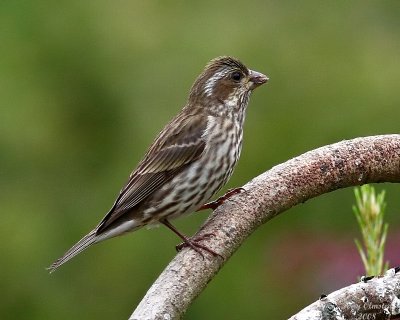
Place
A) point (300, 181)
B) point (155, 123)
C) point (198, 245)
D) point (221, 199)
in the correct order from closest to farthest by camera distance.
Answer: point (198, 245) → point (300, 181) → point (221, 199) → point (155, 123)

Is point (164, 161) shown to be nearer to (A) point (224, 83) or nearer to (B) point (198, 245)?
(A) point (224, 83)

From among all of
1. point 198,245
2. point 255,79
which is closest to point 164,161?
point 255,79

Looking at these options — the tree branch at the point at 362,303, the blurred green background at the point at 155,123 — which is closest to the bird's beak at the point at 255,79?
the blurred green background at the point at 155,123

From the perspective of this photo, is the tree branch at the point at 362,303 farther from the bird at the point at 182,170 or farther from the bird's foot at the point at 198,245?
the bird at the point at 182,170

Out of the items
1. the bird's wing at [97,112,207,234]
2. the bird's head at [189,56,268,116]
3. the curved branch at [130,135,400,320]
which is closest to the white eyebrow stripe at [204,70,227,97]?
the bird's head at [189,56,268,116]

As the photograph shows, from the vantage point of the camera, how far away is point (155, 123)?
8.33 metres

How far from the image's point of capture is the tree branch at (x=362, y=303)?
3750 millimetres

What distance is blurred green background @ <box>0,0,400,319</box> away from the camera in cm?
734

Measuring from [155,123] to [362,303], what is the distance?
15.2 ft

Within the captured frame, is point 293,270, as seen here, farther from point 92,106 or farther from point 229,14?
point 229,14

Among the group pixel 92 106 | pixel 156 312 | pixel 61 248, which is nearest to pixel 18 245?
pixel 61 248

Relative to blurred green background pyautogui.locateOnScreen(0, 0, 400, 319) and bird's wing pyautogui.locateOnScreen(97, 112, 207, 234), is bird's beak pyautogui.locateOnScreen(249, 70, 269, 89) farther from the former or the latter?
blurred green background pyautogui.locateOnScreen(0, 0, 400, 319)

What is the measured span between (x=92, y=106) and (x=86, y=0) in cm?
128

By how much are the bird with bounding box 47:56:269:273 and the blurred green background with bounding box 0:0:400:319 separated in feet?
3.80
